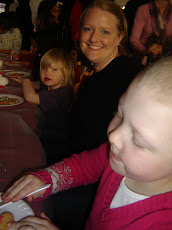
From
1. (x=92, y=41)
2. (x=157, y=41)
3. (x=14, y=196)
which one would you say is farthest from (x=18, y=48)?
(x=14, y=196)

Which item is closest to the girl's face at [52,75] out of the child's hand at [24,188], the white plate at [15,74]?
the white plate at [15,74]

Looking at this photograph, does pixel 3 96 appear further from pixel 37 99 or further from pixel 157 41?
pixel 157 41

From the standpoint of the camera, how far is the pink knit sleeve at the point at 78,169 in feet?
2.54

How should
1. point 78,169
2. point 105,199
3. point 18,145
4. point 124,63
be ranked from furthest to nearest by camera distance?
point 124,63 < point 18,145 < point 78,169 < point 105,199

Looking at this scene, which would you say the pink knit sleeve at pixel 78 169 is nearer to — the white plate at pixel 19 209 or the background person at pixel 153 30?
the white plate at pixel 19 209

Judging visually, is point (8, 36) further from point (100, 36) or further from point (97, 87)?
point (97, 87)

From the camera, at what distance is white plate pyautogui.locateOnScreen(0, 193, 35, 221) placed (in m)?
0.60

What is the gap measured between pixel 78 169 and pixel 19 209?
0.27 m

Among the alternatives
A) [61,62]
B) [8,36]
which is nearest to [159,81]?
[61,62]

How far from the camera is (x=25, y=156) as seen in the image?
0.86 metres

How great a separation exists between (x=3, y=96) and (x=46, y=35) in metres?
1.64

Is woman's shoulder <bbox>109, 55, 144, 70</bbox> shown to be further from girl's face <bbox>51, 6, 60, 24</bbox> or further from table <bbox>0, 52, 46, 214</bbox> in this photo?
girl's face <bbox>51, 6, 60, 24</bbox>

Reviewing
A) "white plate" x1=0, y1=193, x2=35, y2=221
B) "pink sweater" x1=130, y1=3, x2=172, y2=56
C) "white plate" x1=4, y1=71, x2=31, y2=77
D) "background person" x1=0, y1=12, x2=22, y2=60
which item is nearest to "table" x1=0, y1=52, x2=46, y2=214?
"white plate" x1=0, y1=193, x2=35, y2=221

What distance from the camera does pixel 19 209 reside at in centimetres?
62
